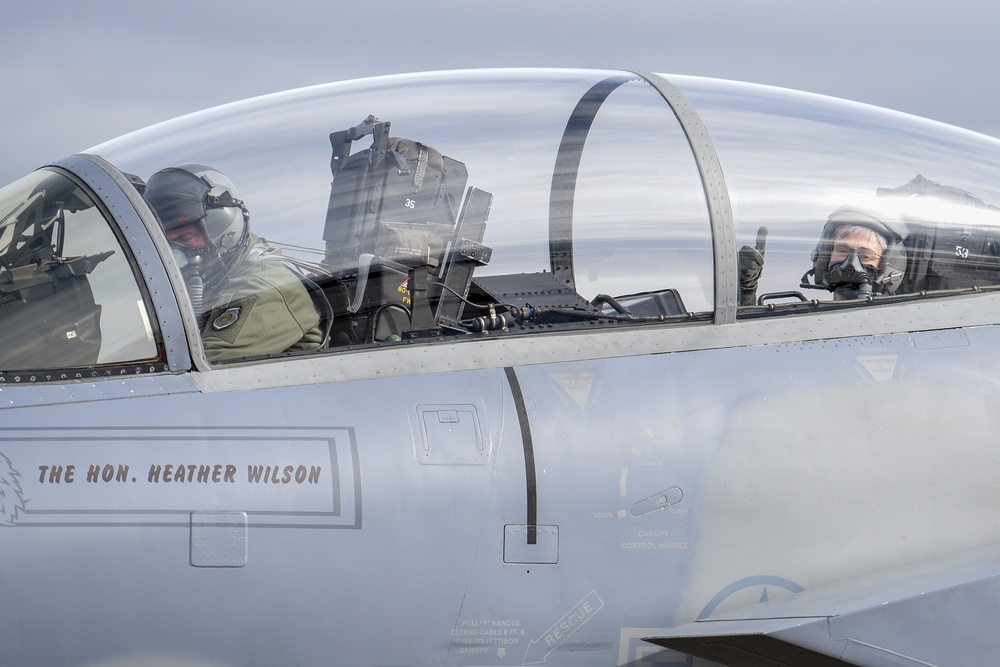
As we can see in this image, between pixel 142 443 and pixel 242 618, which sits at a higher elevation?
pixel 142 443

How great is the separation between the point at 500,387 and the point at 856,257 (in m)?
1.73

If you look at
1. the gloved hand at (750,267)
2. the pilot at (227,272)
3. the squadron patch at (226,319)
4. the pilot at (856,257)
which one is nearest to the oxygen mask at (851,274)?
the pilot at (856,257)

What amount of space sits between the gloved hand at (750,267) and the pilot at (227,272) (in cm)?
172

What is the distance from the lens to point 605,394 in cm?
353

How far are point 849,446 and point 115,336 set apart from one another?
9.02 feet

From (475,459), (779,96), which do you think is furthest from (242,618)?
(779,96)

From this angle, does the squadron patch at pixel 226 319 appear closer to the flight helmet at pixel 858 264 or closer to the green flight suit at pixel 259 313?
the green flight suit at pixel 259 313

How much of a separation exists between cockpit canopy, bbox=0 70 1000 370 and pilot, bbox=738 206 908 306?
1 cm

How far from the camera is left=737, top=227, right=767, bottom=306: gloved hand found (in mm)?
3862

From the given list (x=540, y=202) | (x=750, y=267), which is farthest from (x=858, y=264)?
(x=540, y=202)

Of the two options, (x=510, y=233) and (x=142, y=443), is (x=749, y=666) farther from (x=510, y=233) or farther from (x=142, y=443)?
(x=142, y=443)

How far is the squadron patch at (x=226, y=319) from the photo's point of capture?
11.5 ft

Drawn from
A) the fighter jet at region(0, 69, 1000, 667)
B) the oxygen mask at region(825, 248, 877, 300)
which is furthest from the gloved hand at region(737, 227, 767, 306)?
the oxygen mask at region(825, 248, 877, 300)

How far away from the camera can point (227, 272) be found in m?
3.64
